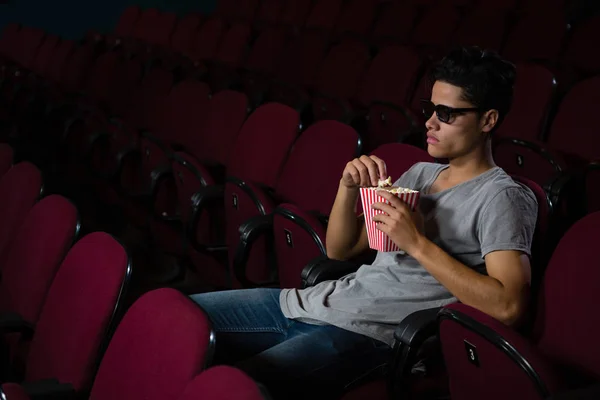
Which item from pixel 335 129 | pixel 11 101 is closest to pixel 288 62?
pixel 11 101

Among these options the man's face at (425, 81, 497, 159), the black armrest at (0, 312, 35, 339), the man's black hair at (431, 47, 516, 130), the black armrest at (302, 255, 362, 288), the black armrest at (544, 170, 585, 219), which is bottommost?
the black armrest at (0, 312, 35, 339)

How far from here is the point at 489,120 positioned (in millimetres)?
1231

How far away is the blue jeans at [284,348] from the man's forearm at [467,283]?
0.14 meters

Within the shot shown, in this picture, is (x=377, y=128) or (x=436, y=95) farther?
(x=377, y=128)

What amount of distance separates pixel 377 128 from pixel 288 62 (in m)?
1.17

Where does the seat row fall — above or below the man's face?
below

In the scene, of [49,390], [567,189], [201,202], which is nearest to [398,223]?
[49,390]

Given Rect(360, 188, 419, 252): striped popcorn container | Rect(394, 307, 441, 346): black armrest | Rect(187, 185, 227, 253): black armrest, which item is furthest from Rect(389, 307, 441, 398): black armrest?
Rect(187, 185, 227, 253): black armrest

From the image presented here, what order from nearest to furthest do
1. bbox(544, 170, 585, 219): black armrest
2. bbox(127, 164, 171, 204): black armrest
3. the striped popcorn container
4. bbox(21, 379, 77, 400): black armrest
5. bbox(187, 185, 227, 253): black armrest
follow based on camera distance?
bbox(21, 379, 77, 400): black armrest, the striped popcorn container, bbox(544, 170, 585, 219): black armrest, bbox(187, 185, 227, 253): black armrest, bbox(127, 164, 171, 204): black armrest

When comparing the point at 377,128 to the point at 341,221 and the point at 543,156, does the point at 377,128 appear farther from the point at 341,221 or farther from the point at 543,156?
the point at 341,221

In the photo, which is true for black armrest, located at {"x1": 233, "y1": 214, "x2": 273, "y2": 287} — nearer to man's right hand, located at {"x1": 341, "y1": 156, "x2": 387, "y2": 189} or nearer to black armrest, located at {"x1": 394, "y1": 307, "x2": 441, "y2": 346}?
man's right hand, located at {"x1": 341, "y1": 156, "x2": 387, "y2": 189}

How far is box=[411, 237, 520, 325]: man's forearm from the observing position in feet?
3.63

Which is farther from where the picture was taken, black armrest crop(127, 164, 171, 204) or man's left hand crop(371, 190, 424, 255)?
black armrest crop(127, 164, 171, 204)

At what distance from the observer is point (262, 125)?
2.19 m
